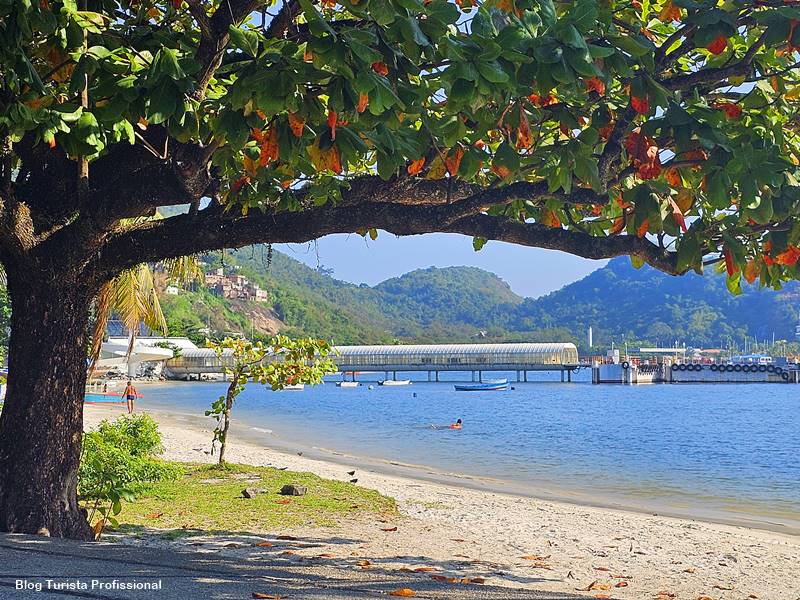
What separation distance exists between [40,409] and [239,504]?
4637 mm

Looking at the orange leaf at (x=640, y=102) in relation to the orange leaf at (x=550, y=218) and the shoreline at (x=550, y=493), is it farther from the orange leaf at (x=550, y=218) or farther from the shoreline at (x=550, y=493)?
the shoreline at (x=550, y=493)

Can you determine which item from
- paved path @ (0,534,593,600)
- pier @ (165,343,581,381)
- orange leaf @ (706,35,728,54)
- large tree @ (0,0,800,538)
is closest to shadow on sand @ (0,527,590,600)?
paved path @ (0,534,593,600)

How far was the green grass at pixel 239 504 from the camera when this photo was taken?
885cm

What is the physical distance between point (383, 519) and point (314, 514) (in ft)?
3.19

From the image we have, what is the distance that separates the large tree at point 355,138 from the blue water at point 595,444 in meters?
12.5

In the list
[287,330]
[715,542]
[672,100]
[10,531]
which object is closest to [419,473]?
[715,542]

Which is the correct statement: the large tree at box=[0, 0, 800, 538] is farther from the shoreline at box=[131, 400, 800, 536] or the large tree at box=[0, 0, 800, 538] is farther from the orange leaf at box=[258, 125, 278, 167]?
the shoreline at box=[131, 400, 800, 536]

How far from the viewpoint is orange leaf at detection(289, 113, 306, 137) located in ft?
13.3

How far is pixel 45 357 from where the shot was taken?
20.4 feet

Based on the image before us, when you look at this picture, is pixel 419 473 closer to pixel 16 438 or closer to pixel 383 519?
pixel 383 519

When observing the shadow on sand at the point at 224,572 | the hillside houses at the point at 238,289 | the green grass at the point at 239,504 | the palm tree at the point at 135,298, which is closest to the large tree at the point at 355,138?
the shadow on sand at the point at 224,572

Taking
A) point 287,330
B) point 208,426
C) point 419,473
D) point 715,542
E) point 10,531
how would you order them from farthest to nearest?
point 287,330
point 208,426
point 419,473
point 715,542
point 10,531

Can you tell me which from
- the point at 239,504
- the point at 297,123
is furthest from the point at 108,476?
the point at 297,123

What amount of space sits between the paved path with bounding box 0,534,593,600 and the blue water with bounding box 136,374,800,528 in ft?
40.1
